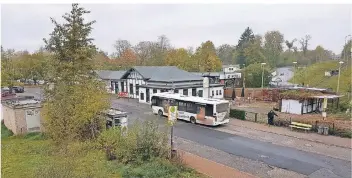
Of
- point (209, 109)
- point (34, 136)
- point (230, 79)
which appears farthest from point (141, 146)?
point (230, 79)

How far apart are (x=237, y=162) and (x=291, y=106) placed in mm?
16525

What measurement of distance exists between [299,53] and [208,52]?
35.5m

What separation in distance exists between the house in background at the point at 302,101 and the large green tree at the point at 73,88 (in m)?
19.0

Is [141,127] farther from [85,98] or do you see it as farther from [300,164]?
[300,164]

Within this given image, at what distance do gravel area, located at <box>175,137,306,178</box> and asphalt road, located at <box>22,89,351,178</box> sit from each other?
1.76 feet

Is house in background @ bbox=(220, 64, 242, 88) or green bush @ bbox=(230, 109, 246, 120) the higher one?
house in background @ bbox=(220, 64, 242, 88)

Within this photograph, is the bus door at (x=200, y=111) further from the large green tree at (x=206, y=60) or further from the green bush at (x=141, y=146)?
the large green tree at (x=206, y=60)

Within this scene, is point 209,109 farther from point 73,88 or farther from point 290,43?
point 290,43

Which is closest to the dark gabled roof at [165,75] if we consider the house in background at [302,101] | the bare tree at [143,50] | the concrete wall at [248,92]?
the concrete wall at [248,92]

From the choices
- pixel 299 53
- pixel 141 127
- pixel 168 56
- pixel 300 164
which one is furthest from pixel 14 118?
pixel 299 53

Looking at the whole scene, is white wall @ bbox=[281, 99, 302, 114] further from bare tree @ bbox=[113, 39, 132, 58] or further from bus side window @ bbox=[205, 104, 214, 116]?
bare tree @ bbox=[113, 39, 132, 58]

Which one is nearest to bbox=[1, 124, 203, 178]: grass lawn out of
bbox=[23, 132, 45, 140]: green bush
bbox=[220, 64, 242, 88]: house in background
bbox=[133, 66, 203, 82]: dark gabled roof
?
bbox=[23, 132, 45, 140]: green bush

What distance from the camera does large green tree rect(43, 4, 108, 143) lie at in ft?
51.4

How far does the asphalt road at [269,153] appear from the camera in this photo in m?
13.6
